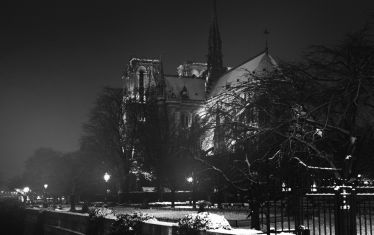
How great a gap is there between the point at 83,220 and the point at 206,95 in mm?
86032

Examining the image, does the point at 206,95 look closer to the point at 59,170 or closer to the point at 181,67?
the point at 181,67

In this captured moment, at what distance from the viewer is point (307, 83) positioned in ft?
59.8

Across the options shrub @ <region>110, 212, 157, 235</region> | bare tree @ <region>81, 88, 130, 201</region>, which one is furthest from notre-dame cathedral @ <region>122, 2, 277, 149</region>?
shrub @ <region>110, 212, 157, 235</region>

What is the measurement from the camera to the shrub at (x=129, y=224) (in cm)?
1647

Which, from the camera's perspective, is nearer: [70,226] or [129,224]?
[129,224]

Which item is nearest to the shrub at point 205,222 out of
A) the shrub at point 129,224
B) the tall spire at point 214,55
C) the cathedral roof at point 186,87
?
the shrub at point 129,224

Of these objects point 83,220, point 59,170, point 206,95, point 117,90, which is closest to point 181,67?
point 206,95

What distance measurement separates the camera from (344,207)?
35.9ft

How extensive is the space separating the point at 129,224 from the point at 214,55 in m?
94.9

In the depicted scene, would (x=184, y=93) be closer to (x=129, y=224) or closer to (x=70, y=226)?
(x=70, y=226)

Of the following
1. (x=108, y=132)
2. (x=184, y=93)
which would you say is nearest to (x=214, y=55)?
(x=184, y=93)

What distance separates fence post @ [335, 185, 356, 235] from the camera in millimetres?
10320

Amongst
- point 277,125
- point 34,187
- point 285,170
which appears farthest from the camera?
point 34,187

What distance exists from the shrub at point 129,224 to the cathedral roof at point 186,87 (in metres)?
87.7
